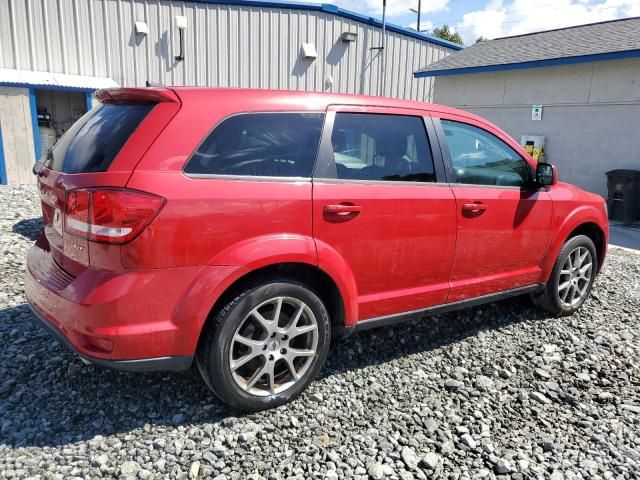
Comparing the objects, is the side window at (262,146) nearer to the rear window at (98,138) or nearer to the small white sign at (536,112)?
the rear window at (98,138)

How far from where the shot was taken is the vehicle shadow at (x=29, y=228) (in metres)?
6.26

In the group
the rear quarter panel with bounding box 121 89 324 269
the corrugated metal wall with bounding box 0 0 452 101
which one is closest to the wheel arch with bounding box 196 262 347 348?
the rear quarter panel with bounding box 121 89 324 269

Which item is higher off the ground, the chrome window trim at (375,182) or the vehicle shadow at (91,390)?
the chrome window trim at (375,182)

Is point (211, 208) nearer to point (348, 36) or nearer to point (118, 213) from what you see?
point (118, 213)

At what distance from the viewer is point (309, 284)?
3.04 m

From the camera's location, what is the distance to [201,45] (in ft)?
44.3

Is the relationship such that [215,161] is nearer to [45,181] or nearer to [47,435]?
[45,181]

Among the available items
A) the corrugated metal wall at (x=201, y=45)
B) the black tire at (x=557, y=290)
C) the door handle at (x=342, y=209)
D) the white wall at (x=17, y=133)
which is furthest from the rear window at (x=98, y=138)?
the corrugated metal wall at (x=201, y=45)

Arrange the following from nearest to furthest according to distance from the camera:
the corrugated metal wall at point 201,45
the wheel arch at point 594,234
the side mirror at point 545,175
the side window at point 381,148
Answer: the side window at point 381,148 → the side mirror at point 545,175 → the wheel arch at point 594,234 → the corrugated metal wall at point 201,45

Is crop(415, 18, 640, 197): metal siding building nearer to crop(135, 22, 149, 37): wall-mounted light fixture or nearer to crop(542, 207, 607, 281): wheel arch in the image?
crop(542, 207, 607, 281): wheel arch

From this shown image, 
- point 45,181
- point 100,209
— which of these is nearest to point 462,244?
point 100,209

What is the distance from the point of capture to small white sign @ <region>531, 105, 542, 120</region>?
11664mm

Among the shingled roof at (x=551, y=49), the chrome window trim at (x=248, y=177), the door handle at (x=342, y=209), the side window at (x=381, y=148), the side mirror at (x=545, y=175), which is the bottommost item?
the door handle at (x=342, y=209)

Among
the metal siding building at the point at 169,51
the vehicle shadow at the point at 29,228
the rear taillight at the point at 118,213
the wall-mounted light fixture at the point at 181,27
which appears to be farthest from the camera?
the wall-mounted light fixture at the point at 181,27
